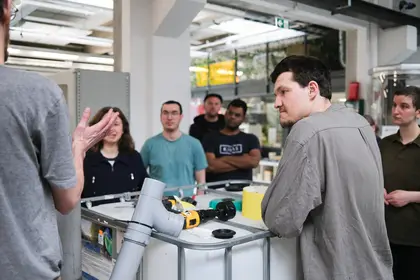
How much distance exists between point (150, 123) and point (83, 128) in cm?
274

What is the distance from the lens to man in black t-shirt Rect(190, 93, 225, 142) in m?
3.66

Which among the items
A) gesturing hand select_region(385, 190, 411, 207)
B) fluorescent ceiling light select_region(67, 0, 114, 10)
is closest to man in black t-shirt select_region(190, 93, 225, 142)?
fluorescent ceiling light select_region(67, 0, 114, 10)

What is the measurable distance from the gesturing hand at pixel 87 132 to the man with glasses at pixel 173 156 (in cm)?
161

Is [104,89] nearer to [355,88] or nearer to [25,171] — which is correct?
[25,171]

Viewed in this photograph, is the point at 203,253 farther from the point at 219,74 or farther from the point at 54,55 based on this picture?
the point at 219,74

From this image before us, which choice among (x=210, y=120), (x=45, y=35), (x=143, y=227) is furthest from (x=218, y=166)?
(x=45, y=35)

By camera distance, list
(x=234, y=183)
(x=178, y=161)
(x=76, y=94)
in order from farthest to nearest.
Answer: (x=76, y=94) → (x=178, y=161) → (x=234, y=183)

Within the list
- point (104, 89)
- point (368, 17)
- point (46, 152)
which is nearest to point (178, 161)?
point (104, 89)

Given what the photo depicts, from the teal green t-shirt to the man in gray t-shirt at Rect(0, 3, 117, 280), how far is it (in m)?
1.87

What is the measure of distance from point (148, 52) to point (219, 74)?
463 centimetres

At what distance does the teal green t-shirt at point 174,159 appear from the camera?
277 cm

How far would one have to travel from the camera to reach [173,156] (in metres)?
2.78

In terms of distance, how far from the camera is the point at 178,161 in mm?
2775

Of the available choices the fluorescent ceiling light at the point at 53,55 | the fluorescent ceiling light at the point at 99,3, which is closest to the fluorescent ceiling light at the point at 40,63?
the fluorescent ceiling light at the point at 53,55
